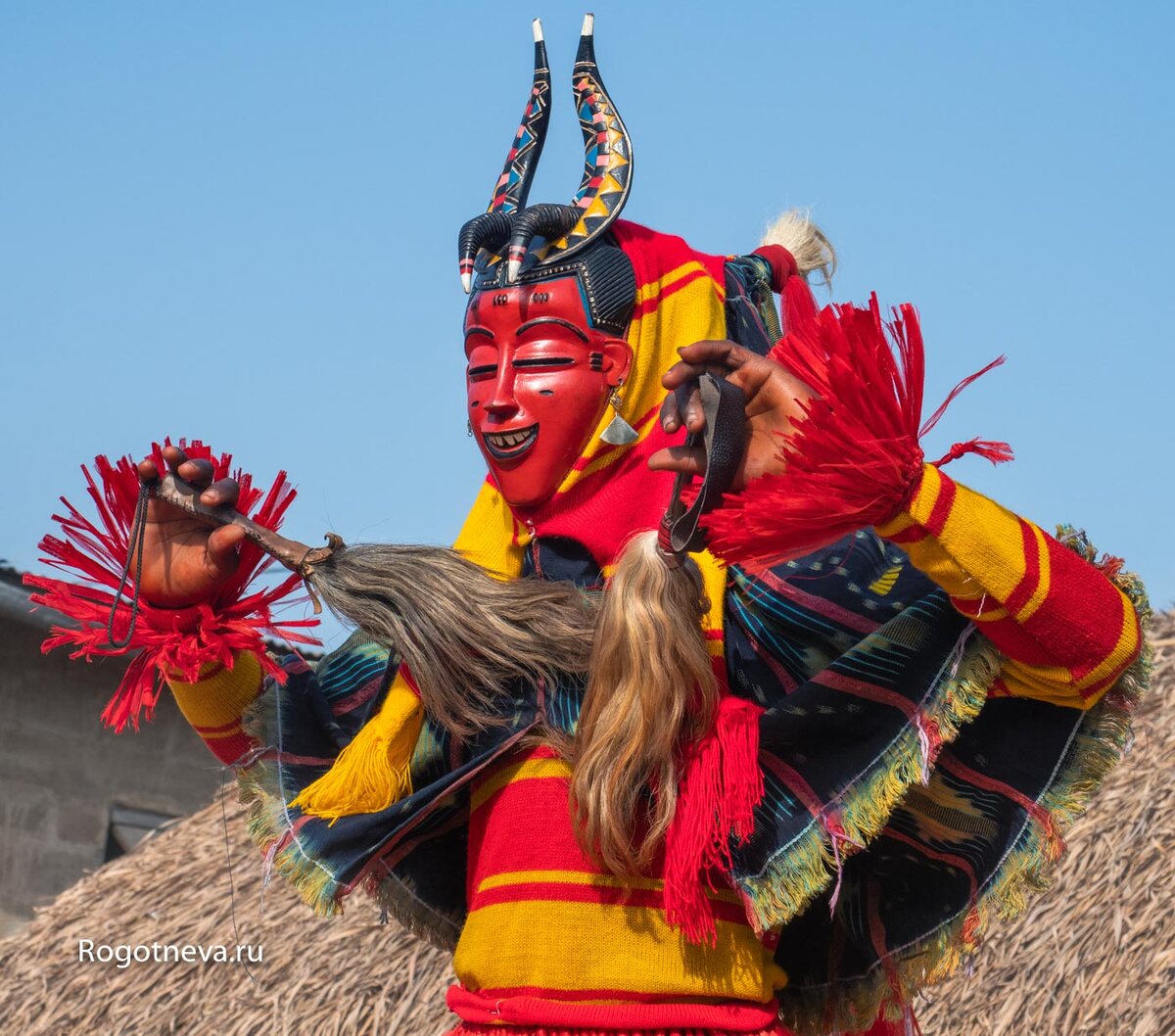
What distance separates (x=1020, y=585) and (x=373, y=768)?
0.91m

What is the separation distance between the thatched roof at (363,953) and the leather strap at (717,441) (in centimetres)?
195

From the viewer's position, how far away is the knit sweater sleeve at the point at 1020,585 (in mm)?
1806

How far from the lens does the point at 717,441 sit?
184 centimetres

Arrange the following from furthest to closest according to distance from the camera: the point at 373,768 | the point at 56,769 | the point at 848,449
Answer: the point at 56,769 < the point at 373,768 < the point at 848,449

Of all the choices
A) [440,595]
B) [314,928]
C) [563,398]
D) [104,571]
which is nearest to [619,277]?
[563,398]

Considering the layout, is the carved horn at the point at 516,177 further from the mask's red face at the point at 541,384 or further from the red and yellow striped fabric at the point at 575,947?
the red and yellow striped fabric at the point at 575,947

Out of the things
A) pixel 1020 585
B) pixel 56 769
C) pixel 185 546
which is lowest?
pixel 56 769

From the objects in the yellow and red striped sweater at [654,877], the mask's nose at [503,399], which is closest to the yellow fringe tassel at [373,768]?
the yellow and red striped sweater at [654,877]

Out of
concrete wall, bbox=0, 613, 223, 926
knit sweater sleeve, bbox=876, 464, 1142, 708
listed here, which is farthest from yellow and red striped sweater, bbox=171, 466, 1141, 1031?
concrete wall, bbox=0, 613, 223, 926

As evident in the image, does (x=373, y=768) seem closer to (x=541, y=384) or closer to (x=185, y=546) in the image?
(x=185, y=546)

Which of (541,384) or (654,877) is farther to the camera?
(541,384)

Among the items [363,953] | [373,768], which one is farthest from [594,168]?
[363,953]

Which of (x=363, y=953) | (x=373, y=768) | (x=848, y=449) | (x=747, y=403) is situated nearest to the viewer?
(x=848, y=449)

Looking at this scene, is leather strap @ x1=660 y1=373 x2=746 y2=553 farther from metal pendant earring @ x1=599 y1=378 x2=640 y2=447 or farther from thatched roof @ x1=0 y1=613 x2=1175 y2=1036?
thatched roof @ x1=0 y1=613 x2=1175 y2=1036
